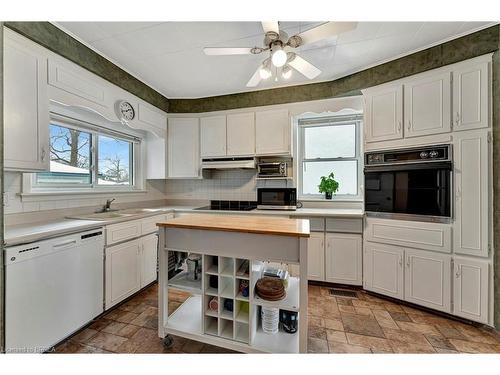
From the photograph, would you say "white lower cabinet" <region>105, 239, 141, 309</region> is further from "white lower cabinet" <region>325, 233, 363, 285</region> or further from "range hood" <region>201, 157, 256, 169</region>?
"white lower cabinet" <region>325, 233, 363, 285</region>

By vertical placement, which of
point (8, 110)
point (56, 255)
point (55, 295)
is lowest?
point (55, 295)

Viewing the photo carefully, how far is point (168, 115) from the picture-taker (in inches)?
136

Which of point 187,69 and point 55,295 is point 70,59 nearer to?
point 187,69

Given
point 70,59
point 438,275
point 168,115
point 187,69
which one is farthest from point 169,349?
point 168,115

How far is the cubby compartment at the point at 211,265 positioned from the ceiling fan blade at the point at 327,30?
66.3 inches

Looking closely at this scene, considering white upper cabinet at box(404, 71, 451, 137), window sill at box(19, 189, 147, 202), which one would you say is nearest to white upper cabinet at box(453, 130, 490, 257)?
white upper cabinet at box(404, 71, 451, 137)

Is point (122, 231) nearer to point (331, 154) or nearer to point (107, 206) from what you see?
point (107, 206)

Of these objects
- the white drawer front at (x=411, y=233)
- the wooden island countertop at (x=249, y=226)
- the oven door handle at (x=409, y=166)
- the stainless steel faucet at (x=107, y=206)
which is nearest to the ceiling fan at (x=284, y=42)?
the wooden island countertop at (x=249, y=226)

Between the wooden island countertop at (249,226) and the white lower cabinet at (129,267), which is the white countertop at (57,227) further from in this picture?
the wooden island countertop at (249,226)

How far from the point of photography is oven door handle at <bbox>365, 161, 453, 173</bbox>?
205 cm

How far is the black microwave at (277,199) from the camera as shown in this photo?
302 centimetres

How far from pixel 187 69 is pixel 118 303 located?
2594 mm

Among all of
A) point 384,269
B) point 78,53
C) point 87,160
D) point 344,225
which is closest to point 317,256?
point 344,225

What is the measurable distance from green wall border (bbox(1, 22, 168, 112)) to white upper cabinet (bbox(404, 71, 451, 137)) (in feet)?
9.87
